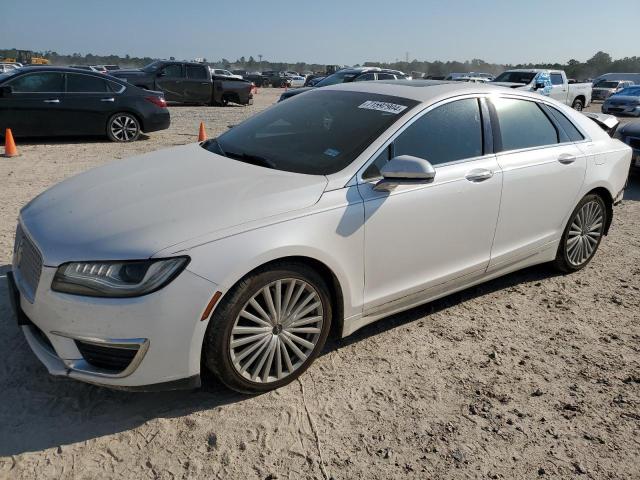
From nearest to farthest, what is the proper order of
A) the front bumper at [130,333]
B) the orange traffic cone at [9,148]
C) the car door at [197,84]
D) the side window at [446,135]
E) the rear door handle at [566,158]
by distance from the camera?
the front bumper at [130,333], the side window at [446,135], the rear door handle at [566,158], the orange traffic cone at [9,148], the car door at [197,84]

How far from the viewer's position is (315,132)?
143 inches

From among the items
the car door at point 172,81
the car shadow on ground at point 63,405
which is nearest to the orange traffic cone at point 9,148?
the car shadow on ground at point 63,405

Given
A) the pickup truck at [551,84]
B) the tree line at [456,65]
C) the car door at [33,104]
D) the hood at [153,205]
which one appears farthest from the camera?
the tree line at [456,65]

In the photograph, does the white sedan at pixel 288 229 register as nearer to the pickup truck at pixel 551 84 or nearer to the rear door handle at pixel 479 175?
the rear door handle at pixel 479 175

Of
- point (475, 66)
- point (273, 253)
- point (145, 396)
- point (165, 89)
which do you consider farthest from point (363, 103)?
point (475, 66)

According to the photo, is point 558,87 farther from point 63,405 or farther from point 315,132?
point 63,405

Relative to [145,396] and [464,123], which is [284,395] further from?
[464,123]

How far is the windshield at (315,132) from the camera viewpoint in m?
3.31

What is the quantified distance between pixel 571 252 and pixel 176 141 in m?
8.71

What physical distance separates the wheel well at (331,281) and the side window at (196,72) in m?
18.0

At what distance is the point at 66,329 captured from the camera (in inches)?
101

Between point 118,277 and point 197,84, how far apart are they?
18.3 m

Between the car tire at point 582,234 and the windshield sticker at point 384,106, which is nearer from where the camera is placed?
the windshield sticker at point 384,106

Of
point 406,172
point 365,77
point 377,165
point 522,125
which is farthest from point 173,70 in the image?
point 406,172
